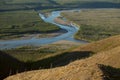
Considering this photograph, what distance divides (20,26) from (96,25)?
19.9 m

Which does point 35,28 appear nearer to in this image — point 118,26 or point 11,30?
point 11,30

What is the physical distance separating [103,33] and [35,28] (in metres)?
17.2

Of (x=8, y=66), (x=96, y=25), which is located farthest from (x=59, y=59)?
(x=96, y=25)

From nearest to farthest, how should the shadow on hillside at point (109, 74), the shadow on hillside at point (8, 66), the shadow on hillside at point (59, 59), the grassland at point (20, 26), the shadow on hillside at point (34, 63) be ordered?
the shadow on hillside at point (109, 74) → the shadow on hillside at point (8, 66) → the shadow on hillside at point (34, 63) → the shadow on hillside at point (59, 59) → the grassland at point (20, 26)

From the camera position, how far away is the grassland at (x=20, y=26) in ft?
238

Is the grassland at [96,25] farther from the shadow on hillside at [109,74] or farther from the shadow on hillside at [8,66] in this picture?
the shadow on hillside at [109,74]

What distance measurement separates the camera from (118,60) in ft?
66.5

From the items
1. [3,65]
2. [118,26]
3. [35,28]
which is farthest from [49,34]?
[3,65]

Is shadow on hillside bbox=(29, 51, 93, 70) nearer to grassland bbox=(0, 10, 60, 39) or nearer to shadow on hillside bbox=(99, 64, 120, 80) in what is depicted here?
shadow on hillside bbox=(99, 64, 120, 80)

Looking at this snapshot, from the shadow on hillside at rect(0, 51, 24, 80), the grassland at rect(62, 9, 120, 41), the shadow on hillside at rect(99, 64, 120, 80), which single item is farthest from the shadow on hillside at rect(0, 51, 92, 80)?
the grassland at rect(62, 9, 120, 41)

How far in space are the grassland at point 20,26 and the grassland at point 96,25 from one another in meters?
8.30

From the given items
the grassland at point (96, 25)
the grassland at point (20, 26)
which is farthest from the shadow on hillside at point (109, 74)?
the grassland at point (20, 26)

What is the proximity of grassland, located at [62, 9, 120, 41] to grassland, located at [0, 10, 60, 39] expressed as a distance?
8295 mm

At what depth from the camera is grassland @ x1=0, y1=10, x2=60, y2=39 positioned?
7249cm
